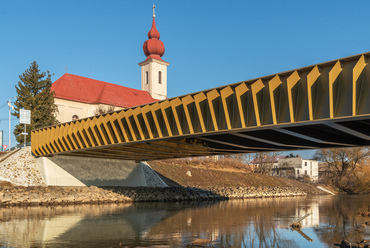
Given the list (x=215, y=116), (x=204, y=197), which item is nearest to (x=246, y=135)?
(x=215, y=116)

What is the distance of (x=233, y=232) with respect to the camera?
17.9 m

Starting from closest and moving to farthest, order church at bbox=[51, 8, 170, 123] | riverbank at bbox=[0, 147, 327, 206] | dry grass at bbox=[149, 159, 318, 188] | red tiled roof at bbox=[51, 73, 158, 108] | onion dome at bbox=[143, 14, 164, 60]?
riverbank at bbox=[0, 147, 327, 206] < dry grass at bbox=[149, 159, 318, 188] < church at bbox=[51, 8, 170, 123] < red tiled roof at bbox=[51, 73, 158, 108] < onion dome at bbox=[143, 14, 164, 60]

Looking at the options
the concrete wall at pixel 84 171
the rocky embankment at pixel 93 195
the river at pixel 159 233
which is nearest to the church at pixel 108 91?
the concrete wall at pixel 84 171

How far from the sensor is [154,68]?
96938mm

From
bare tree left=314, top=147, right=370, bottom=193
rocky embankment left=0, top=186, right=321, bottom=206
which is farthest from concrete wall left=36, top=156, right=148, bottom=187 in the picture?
bare tree left=314, top=147, right=370, bottom=193

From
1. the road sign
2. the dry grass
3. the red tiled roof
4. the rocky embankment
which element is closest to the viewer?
the rocky embankment

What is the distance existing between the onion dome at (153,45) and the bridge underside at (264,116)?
67.3m

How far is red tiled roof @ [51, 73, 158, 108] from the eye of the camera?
73.2 meters

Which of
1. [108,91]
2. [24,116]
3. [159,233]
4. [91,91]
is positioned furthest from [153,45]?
[159,233]

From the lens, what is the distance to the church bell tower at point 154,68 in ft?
317

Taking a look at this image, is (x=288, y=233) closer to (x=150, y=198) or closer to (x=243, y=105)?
(x=243, y=105)

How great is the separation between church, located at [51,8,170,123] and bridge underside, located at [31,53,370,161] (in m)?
41.3

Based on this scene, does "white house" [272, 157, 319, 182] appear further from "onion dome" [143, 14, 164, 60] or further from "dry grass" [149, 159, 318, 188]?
"onion dome" [143, 14, 164, 60]

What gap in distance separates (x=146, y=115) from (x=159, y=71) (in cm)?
7398
